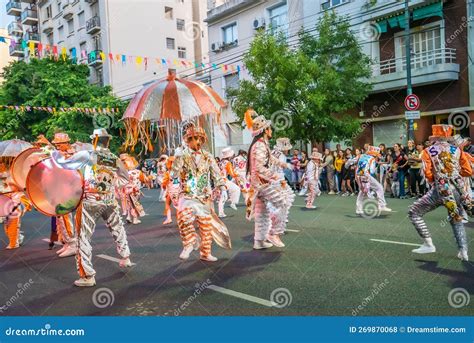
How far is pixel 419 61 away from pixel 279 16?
9179 millimetres

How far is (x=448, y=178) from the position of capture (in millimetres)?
6316

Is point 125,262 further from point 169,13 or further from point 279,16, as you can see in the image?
point 169,13

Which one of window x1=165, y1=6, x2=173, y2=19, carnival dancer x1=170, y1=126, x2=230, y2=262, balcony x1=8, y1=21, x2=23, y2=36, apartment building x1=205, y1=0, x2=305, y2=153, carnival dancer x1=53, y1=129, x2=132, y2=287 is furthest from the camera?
balcony x1=8, y1=21, x2=23, y2=36

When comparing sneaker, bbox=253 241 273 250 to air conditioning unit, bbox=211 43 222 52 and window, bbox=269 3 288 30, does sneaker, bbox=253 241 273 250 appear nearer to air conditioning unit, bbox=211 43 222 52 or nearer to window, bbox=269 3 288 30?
window, bbox=269 3 288 30

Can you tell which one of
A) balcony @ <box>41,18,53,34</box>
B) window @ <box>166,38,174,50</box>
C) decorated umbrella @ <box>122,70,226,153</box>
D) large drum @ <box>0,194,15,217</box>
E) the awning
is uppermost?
balcony @ <box>41,18,53,34</box>

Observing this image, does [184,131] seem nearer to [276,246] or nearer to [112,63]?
[276,246]

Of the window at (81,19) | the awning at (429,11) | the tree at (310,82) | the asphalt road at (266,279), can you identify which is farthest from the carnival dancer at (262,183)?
the window at (81,19)

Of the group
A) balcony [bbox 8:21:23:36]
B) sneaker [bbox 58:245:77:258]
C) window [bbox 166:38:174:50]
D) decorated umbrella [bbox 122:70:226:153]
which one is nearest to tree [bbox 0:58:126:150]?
window [bbox 166:38:174:50]

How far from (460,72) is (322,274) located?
1530 cm

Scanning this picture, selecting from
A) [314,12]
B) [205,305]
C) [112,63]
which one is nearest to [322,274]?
[205,305]

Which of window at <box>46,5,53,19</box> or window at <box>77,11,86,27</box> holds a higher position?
window at <box>46,5,53,19</box>

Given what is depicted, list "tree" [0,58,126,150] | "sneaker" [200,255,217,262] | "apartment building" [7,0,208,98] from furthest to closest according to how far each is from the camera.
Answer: "apartment building" [7,0,208,98] → "tree" [0,58,126,150] → "sneaker" [200,255,217,262]

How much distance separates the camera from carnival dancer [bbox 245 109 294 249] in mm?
7312

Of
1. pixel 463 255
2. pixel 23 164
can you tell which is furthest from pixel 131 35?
pixel 463 255
